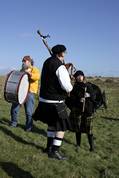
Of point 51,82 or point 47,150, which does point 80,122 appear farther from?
point 51,82

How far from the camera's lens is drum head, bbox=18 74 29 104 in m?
12.5

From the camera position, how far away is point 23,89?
41.6 feet

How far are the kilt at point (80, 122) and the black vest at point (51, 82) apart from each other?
5.43 feet

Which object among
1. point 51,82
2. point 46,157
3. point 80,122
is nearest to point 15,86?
point 80,122

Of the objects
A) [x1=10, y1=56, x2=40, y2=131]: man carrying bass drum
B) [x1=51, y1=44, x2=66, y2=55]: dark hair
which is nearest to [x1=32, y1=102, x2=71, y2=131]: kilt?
[x1=51, y1=44, x2=66, y2=55]: dark hair

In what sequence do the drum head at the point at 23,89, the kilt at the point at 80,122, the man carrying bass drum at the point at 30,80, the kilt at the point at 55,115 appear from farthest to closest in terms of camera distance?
the man carrying bass drum at the point at 30,80 → the drum head at the point at 23,89 → the kilt at the point at 80,122 → the kilt at the point at 55,115

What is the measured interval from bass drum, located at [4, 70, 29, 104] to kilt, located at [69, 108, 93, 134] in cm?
159

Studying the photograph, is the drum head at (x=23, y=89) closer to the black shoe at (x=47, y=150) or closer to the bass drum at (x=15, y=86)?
the bass drum at (x=15, y=86)

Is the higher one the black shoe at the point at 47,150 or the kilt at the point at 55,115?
the kilt at the point at 55,115

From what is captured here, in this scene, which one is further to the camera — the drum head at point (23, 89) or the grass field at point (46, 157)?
the drum head at point (23, 89)

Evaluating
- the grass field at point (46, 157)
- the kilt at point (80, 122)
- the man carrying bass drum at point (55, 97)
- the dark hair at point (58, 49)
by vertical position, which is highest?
the dark hair at point (58, 49)

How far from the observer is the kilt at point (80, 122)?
11.8 meters

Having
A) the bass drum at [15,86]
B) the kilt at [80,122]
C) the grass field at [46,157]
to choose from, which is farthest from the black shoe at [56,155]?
the bass drum at [15,86]

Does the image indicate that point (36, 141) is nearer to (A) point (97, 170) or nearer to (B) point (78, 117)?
(B) point (78, 117)
